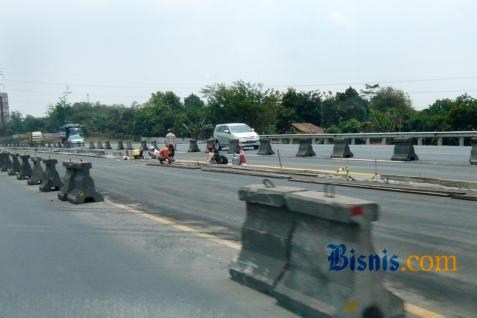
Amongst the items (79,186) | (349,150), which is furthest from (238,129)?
(79,186)

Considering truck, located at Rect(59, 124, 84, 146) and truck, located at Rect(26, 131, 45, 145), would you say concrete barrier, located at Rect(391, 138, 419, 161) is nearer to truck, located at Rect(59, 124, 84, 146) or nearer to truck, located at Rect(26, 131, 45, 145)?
truck, located at Rect(59, 124, 84, 146)

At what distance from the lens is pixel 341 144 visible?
77.0ft

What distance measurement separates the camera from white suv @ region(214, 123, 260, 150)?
108ft

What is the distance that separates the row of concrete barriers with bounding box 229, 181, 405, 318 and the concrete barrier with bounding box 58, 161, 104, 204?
7573mm

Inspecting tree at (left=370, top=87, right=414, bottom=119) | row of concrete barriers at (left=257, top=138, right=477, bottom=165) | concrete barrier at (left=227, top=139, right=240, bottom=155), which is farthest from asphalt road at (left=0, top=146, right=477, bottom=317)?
tree at (left=370, top=87, right=414, bottom=119)

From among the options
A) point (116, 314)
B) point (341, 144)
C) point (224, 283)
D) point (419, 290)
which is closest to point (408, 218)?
point (419, 290)

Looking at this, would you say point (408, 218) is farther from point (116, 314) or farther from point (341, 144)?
point (341, 144)

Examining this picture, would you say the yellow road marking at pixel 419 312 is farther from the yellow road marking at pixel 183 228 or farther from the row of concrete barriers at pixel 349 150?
the row of concrete barriers at pixel 349 150

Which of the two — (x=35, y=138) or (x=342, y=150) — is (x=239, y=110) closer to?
(x=35, y=138)

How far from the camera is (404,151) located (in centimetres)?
2030

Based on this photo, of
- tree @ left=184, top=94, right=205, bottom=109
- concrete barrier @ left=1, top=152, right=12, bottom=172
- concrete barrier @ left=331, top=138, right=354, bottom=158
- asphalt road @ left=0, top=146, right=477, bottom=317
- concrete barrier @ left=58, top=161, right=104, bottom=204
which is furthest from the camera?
tree @ left=184, top=94, right=205, bottom=109

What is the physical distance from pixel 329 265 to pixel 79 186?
9419 mm

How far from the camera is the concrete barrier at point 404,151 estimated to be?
2017 cm

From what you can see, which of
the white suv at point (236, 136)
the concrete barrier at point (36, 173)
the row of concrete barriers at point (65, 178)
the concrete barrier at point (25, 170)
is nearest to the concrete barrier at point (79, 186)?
the row of concrete barriers at point (65, 178)
